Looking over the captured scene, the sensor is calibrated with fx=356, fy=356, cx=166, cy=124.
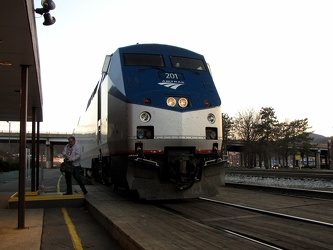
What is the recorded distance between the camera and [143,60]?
951cm

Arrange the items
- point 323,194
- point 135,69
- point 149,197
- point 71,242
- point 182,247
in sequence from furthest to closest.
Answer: point 323,194 → point 135,69 → point 149,197 → point 71,242 → point 182,247

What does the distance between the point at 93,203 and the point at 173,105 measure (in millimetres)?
3087

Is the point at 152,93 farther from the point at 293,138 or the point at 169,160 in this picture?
the point at 293,138

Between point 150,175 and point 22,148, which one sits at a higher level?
point 22,148

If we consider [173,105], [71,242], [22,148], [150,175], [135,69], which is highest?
[135,69]

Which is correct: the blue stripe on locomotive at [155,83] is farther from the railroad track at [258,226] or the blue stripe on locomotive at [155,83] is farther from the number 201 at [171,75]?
the railroad track at [258,226]

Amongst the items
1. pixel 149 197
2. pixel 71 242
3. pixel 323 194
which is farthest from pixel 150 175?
pixel 323 194

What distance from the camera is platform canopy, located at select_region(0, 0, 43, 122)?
4375mm

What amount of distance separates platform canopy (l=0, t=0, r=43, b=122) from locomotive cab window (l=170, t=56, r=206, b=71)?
3629mm

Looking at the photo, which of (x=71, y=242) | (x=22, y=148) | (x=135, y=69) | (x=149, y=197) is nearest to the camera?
(x=71, y=242)

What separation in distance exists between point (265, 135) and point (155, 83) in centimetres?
6068

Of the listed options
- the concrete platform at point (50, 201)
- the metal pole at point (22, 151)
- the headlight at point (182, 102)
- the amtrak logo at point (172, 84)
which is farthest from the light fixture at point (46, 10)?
the concrete platform at point (50, 201)

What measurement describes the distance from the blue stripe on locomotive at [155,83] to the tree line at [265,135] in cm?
5630

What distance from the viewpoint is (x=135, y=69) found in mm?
9109
